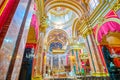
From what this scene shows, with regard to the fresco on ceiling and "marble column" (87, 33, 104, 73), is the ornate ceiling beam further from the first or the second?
the fresco on ceiling

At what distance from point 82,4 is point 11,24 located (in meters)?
8.09

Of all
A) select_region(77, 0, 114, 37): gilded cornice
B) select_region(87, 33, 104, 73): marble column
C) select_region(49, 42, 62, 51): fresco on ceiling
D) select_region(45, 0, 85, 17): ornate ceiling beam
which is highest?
select_region(45, 0, 85, 17): ornate ceiling beam

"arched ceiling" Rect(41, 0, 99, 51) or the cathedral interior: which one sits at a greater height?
"arched ceiling" Rect(41, 0, 99, 51)

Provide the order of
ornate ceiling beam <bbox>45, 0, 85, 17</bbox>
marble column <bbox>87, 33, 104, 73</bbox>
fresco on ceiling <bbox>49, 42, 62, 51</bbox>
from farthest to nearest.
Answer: fresco on ceiling <bbox>49, 42, 62, 51</bbox>, ornate ceiling beam <bbox>45, 0, 85, 17</bbox>, marble column <bbox>87, 33, 104, 73</bbox>

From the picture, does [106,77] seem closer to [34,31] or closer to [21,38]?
[34,31]

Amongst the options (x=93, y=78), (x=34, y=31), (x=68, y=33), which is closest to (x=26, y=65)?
(x=34, y=31)

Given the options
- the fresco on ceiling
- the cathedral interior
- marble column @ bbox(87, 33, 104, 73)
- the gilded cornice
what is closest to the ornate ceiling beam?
the cathedral interior

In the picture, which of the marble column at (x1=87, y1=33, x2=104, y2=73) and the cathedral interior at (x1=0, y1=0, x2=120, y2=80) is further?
the marble column at (x1=87, y1=33, x2=104, y2=73)

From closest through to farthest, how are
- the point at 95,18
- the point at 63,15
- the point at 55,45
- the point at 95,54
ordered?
the point at 95,54
the point at 95,18
the point at 63,15
the point at 55,45

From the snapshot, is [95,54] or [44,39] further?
[44,39]

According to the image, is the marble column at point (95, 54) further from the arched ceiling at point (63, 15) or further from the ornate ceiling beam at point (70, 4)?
the ornate ceiling beam at point (70, 4)

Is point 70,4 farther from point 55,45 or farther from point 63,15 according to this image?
point 55,45

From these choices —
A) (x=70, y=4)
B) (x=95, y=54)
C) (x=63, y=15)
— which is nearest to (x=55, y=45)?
(x=63, y=15)

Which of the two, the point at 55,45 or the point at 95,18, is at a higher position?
the point at 55,45
